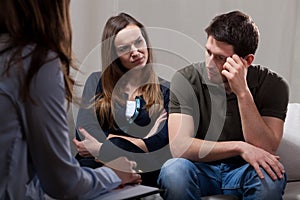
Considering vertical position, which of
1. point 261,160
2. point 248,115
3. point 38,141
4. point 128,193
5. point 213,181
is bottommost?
point 213,181

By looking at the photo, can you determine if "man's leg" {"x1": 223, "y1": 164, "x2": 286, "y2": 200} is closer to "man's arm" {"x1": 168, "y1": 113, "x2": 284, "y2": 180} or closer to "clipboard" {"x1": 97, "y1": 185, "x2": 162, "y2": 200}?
"man's arm" {"x1": 168, "y1": 113, "x2": 284, "y2": 180}

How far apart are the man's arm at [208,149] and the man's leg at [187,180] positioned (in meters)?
0.06

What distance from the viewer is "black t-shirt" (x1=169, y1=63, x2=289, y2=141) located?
6.41ft

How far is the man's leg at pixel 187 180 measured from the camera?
1.72 m

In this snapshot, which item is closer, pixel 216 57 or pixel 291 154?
pixel 216 57

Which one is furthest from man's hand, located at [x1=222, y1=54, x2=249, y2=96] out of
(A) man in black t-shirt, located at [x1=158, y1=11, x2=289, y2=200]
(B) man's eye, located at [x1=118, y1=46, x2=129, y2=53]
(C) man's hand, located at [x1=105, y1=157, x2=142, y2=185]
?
(C) man's hand, located at [x1=105, y1=157, x2=142, y2=185]

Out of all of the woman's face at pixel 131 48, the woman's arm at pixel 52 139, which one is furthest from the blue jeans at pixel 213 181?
the woman's arm at pixel 52 139

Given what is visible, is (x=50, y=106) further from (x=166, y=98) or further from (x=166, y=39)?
(x=166, y=39)

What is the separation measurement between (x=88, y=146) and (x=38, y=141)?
3.27ft

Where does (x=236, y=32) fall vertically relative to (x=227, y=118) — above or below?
above

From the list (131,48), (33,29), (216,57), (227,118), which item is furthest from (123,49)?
(33,29)

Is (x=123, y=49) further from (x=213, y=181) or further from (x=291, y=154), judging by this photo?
(x=291, y=154)

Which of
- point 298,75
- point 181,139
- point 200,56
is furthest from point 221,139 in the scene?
point 298,75

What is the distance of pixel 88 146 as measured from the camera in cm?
198
